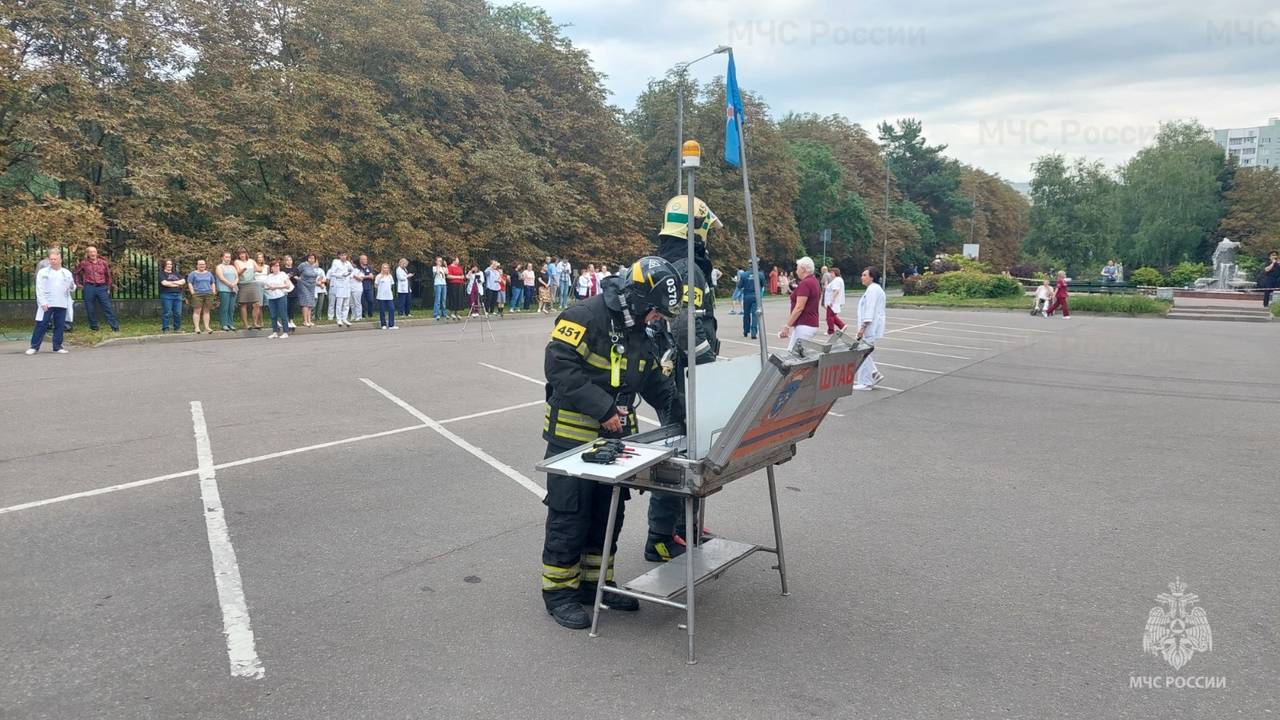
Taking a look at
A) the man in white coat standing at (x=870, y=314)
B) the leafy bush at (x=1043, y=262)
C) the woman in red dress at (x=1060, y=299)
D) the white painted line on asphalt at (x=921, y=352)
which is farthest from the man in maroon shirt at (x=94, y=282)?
the leafy bush at (x=1043, y=262)

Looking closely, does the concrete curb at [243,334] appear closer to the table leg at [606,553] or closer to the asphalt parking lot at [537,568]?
the asphalt parking lot at [537,568]

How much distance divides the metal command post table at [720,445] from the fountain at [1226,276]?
46068mm

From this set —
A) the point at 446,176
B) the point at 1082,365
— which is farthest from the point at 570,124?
the point at 1082,365

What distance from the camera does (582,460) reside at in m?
4.12

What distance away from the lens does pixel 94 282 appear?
17391 millimetres

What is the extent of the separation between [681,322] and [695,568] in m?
1.32

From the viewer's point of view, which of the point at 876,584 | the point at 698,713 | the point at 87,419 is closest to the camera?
the point at 698,713

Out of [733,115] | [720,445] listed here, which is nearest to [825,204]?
[733,115]

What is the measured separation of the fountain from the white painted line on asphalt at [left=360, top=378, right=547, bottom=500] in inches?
1729

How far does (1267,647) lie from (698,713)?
286 centimetres

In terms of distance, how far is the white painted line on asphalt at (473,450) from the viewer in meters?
7.02

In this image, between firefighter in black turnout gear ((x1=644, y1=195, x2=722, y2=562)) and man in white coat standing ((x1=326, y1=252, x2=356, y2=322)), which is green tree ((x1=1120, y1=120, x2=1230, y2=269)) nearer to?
man in white coat standing ((x1=326, y1=252, x2=356, y2=322))

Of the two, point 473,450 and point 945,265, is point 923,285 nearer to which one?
point 945,265

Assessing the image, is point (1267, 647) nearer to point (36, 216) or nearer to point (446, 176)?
point (36, 216)
